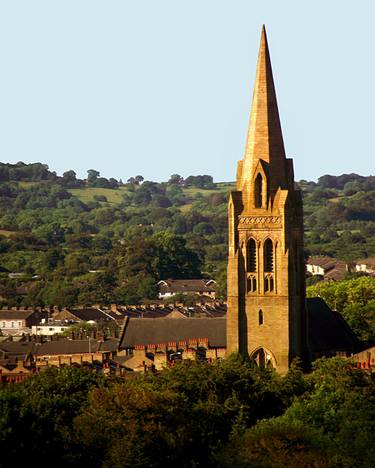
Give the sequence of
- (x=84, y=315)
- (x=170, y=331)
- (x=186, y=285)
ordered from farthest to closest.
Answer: (x=186, y=285) < (x=84, y=315) < (x=170, y=331)

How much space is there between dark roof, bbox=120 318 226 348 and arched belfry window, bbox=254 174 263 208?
58.7 feet

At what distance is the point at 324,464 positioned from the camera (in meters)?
53.8

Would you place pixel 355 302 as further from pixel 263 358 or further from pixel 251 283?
pixel 251 283

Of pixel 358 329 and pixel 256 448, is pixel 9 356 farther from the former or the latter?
pixel 256 448

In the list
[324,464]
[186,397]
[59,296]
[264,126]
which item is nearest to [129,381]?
[186,397]

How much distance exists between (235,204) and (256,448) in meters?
22.2

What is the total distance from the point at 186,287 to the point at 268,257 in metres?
94.6

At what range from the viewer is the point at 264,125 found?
7669 cm

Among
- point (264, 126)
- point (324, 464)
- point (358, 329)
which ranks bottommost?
point (324, 464)

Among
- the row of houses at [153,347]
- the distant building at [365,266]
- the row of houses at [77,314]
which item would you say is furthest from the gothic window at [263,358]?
the distant building at [365,266]

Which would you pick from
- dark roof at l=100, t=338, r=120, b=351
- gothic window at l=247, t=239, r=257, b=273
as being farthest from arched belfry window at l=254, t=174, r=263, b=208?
dark roof at l=100, t=338, r=120, b=351

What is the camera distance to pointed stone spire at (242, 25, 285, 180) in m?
76.3

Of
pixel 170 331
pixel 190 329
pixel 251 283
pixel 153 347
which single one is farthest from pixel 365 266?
pixel 251 283

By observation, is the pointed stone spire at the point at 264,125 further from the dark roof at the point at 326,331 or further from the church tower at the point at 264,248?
the dark roof at the point at 326,331
